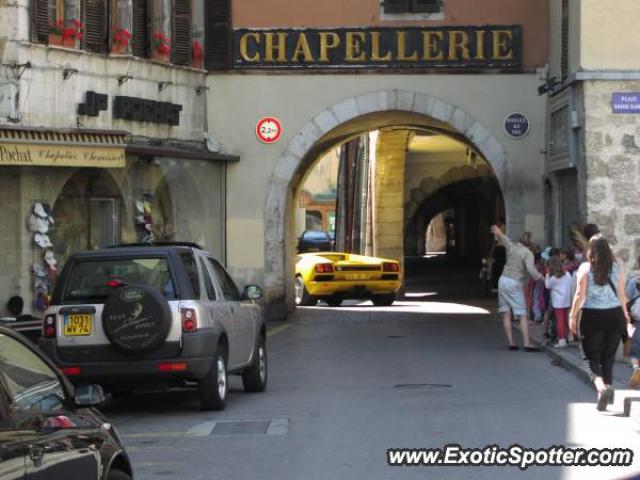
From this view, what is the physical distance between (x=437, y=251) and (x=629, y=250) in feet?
237

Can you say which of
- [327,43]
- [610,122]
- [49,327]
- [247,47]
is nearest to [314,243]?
[247,47]

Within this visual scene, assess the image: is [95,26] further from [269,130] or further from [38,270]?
[269,130]

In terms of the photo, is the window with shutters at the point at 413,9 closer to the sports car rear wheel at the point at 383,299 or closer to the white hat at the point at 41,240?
the sports car rear wheel at the point at 383,299

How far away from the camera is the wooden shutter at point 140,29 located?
2200 centimetres

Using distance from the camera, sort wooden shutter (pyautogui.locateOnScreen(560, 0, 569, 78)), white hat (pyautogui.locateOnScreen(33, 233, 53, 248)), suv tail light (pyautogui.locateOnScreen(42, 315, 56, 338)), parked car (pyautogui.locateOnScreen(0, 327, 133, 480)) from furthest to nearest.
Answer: wooden shutter (pyautogui.locateOnScreen(560, 0, 569, 78))
white hat (pyautogui.locateOnScreen(33, 233, 53, 248))
suv tail light (pyautogui.locateOnScreen(42, 315, 56, 338))
parked car (pyautogui.locateOnScreen(0, 327, 133, 480))

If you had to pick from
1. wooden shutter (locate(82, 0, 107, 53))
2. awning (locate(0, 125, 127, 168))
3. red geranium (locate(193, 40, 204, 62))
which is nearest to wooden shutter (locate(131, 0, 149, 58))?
wooden shutter (locate(82, 0, 107, 53))

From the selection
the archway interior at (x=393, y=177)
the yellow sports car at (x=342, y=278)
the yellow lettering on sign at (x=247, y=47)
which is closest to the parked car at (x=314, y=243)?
the archway interior at (x=393, y=177)

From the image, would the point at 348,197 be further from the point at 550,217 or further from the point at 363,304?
the point at 550,217

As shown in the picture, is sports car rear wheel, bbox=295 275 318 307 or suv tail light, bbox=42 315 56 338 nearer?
suv tail light, bbox=42 315 56 338

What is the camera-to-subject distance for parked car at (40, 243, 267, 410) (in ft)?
38.5

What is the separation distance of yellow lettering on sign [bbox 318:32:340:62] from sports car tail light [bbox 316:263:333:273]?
248 inches

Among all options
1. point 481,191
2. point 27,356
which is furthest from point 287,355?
point 481,191

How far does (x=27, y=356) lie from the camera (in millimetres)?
6191

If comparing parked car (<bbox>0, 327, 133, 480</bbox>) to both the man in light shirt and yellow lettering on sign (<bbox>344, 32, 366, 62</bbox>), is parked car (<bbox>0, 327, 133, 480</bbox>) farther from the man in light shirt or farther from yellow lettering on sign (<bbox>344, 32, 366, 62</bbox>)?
yellow lettering on sign (<bbox>344, 32, 366, 62</bbox>)
